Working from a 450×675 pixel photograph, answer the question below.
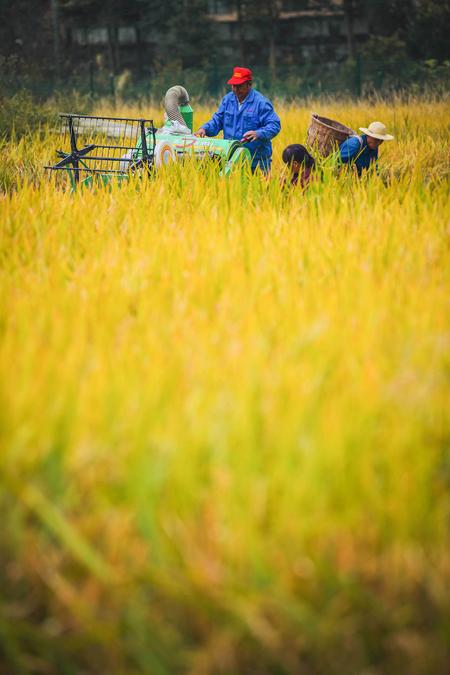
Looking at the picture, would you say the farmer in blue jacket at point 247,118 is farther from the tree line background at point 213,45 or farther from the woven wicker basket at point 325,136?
the tree line background at point 213,45

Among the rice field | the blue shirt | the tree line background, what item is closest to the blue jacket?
the blue shirt

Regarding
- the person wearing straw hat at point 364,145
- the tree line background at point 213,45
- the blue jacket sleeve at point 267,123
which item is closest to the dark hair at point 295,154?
the person wearing straw hat at point 364,145

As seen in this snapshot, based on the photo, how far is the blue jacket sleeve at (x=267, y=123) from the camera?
589 centimetres

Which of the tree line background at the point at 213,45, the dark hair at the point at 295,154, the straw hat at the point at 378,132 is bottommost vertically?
the dark hair at the point at 295,154

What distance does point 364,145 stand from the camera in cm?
575

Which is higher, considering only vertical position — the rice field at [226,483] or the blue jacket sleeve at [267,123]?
the blue jacket sleeve at [267,123]

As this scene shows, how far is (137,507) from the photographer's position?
141 cm

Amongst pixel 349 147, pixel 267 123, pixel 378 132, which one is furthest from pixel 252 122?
pixel 378 132

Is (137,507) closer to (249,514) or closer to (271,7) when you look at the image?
(249,514)

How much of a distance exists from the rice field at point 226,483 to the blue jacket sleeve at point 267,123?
365cm

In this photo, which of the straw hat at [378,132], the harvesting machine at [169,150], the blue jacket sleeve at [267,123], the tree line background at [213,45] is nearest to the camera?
the harvesting machine at [169,150]

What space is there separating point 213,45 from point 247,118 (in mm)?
23951

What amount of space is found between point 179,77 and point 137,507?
82.5ft

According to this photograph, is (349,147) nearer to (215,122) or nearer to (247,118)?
(247,118)
